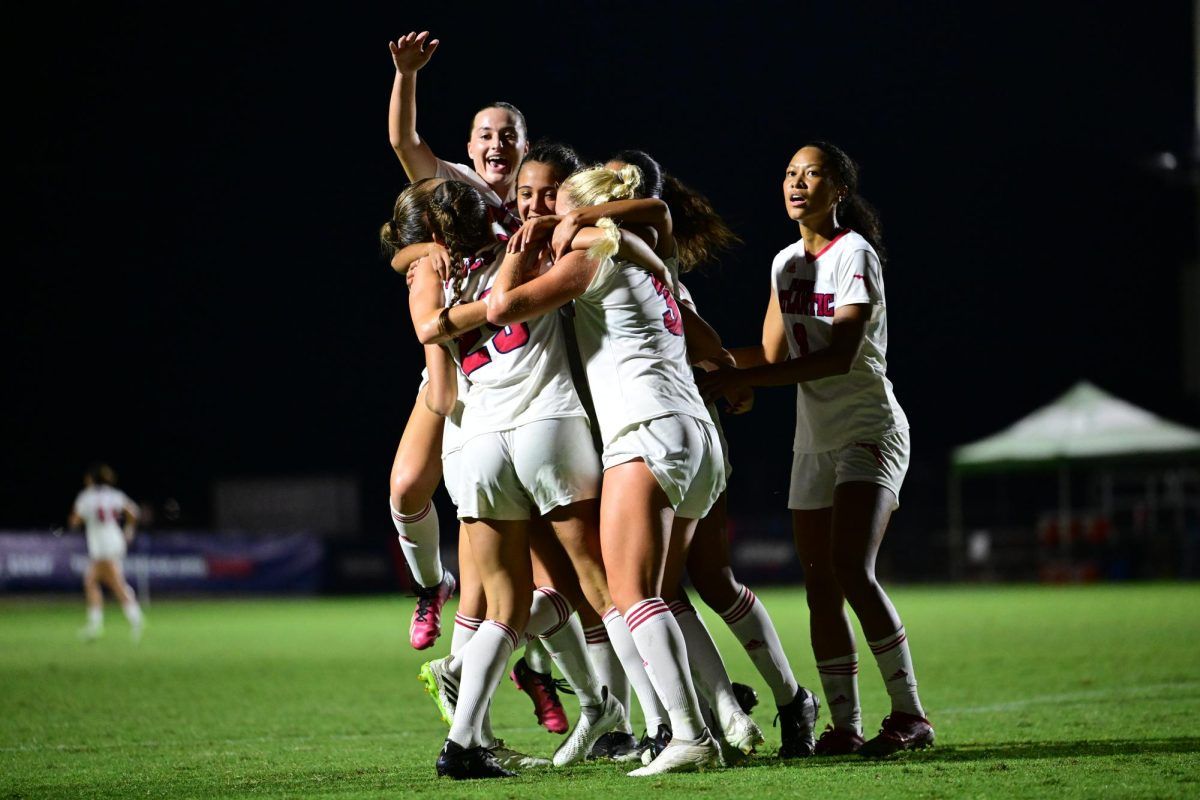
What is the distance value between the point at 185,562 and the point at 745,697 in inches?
890

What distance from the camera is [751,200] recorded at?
51.1 metres

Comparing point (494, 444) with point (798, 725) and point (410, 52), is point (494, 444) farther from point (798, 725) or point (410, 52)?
point (410, 52)

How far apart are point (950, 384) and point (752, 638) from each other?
47872 millimetres

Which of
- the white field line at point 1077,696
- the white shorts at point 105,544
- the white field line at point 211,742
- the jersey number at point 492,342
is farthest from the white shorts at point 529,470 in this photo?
the white shorts at point 105,544

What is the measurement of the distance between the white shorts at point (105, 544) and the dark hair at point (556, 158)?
13195 mm

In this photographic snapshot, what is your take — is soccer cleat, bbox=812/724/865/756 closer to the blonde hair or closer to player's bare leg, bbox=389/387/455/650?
player's bare leg, bbox=389/387/455/650

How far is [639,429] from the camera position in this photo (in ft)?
16.4

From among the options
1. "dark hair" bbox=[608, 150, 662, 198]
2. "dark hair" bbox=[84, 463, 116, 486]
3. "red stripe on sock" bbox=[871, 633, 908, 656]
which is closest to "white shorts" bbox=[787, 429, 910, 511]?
"red stripe on sock" bbox=[871, 633, 908, 656]

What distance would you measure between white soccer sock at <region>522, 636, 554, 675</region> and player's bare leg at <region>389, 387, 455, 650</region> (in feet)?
1.60

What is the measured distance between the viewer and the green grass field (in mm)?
4824

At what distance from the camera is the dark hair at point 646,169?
557 centimetres

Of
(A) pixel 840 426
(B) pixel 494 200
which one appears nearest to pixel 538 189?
(B) pixel 494 200

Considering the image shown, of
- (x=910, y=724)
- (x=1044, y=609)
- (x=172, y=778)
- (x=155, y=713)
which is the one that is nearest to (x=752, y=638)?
(x=910, y=724)

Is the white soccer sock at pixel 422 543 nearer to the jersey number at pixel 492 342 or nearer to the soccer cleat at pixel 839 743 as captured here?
the jersey number at pixel 492 342
